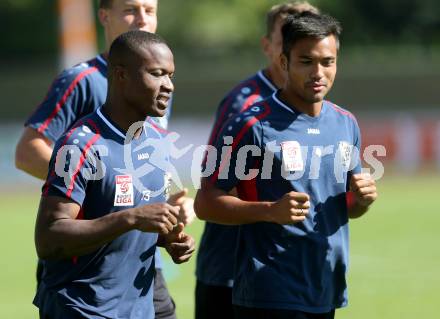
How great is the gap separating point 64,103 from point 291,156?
167 cm

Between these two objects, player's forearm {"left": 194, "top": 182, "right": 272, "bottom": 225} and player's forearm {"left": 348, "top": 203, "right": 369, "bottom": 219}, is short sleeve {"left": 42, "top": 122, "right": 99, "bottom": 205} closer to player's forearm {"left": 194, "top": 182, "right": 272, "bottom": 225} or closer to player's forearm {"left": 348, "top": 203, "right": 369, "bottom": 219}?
player's forearm {"left": 194, "top": 182, "right": 272, "bottom": 225}

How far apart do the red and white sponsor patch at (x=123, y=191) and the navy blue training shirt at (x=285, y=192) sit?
66 cm

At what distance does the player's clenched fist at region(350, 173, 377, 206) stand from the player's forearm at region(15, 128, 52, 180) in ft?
6.59

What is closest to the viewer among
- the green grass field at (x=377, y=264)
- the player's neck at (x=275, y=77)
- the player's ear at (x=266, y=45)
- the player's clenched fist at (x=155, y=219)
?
the player's clenched fist at (x=155, y=219)

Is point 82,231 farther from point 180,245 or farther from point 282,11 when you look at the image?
point 282,11

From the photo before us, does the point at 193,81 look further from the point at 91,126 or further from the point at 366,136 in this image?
the point at 91,126

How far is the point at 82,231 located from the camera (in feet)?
15.3

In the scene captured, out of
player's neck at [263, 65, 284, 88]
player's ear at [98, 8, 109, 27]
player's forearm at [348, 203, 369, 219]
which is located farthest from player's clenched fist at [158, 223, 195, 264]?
player's ear at [98, 8, 109, 27]

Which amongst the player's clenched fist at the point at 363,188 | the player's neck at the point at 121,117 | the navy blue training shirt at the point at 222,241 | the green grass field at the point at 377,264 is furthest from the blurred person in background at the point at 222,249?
the green grass field at the point at 377,264

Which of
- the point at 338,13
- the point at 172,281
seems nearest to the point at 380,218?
the point at 172,281

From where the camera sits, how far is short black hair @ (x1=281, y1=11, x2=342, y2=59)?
17.9 ft

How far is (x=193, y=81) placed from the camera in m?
31.9

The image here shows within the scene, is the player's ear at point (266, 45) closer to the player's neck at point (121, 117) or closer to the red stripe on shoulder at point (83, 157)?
the player's neck at point (121, 117)

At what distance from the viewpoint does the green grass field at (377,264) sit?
10.4m
